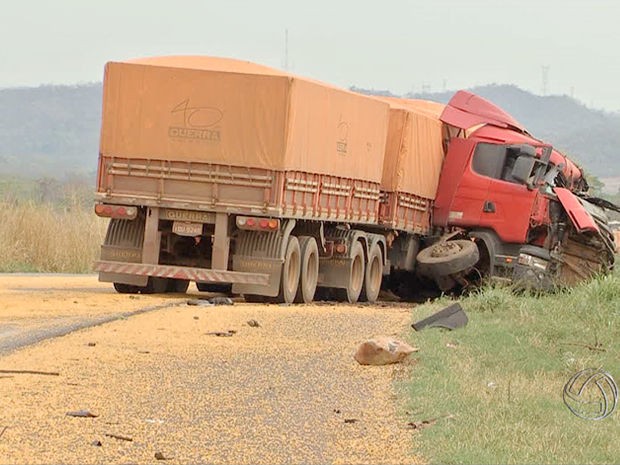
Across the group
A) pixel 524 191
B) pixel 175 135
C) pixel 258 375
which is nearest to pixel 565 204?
pixel 524 191

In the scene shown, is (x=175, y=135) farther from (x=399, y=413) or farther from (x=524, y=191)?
(x=399, y=413)

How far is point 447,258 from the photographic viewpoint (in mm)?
27703

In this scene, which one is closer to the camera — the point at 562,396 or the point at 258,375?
the point at 562,396

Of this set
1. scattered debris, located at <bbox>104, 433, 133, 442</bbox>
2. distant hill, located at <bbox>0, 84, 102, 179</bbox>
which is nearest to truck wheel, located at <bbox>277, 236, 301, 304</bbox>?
scattered debris, located at <bbox>104, 433, 133, 442</bbox>

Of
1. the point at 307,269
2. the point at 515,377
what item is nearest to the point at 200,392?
the point at 515,377

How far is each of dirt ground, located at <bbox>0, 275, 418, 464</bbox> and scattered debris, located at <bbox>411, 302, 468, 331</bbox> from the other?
1.24ft

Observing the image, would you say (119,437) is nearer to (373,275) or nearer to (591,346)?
(591,346)

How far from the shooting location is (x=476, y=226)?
93.9 ft

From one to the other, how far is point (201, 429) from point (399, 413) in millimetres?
1689

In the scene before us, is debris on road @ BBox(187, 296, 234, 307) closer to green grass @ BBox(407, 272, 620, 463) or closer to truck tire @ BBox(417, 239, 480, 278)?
green grass @ BBox(407, 272, 620, 463)

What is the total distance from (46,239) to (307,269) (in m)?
9.73

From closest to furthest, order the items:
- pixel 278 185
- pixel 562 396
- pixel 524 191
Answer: pixel 562 396 → pixel 278 185 → pixel 524 191

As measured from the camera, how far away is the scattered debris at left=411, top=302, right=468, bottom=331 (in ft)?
58.7

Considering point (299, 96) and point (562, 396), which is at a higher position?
point (299, 96)
